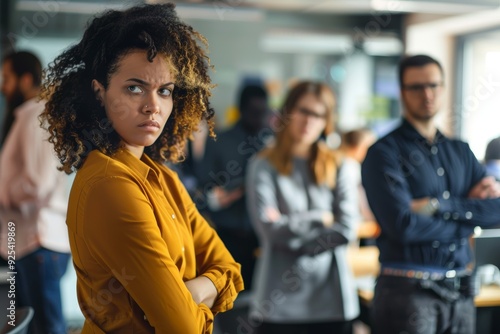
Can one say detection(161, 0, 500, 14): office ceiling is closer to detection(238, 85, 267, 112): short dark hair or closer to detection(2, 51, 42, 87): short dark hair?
detection(238, 85, 267, 112): short dark hair

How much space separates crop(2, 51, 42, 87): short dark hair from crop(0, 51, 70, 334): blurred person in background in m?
0.13

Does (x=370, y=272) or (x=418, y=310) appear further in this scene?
(x=370, y=272)

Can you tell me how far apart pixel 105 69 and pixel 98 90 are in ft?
0.16

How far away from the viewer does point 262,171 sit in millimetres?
2758

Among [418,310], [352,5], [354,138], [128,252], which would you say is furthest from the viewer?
[352,5]

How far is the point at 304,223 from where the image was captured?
266cm

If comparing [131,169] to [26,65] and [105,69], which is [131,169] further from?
[26,65]

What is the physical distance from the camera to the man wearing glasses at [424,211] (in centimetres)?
220

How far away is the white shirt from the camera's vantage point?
2.48 m

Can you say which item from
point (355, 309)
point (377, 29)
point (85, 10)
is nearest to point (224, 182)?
point (355, 309)

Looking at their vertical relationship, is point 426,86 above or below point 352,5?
below

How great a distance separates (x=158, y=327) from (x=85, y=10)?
379 cm

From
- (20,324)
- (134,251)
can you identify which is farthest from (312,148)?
(134,251)

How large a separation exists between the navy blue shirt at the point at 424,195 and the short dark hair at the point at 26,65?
4.96 ft
